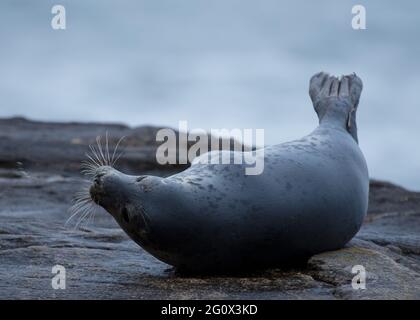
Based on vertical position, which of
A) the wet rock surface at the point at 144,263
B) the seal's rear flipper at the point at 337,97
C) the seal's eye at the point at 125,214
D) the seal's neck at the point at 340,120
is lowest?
the wet rock surface at the point at 144,263

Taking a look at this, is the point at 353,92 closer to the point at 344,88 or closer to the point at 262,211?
the point at 344,88

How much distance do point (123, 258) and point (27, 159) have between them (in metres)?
7.70

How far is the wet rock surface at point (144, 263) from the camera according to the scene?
4855mm

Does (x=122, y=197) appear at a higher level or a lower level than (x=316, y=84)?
lower

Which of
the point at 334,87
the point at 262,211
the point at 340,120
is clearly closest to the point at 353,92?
the point at 334,87

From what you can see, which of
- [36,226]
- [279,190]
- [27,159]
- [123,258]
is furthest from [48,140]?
[279,190]

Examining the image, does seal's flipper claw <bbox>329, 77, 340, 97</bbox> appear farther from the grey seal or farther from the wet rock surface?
the grey seal

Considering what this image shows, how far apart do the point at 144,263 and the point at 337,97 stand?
2.22 meters

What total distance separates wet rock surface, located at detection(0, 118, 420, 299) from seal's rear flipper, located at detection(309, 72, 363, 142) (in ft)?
3.13

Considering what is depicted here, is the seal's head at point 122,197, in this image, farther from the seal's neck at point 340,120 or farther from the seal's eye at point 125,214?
the seal's neck at point 340,120

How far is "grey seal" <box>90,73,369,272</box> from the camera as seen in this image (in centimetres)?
504

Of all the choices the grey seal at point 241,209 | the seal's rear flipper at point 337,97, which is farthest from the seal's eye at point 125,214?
the seal's rear flipper at point 337,97

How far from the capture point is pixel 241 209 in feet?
17.0

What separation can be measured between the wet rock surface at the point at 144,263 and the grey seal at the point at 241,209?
14 cm
